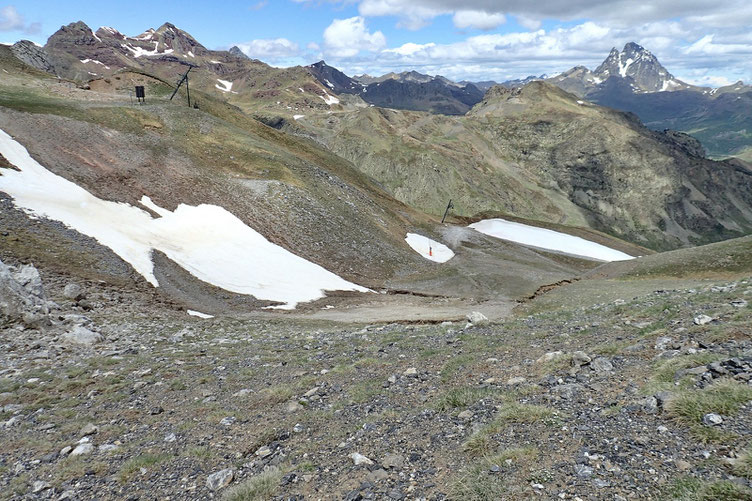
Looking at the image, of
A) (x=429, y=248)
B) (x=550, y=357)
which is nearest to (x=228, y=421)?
(x=550, y=357)

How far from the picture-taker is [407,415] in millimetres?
10164

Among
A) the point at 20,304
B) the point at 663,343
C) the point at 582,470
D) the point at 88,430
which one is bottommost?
the point at 88,430

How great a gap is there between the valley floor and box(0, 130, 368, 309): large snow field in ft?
51.9

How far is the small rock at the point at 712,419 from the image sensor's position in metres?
6.81

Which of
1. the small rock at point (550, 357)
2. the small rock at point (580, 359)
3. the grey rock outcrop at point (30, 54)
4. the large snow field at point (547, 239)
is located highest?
the grey rock outcrop at point (30, 54)

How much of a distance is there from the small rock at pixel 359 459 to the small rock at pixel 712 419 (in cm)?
608

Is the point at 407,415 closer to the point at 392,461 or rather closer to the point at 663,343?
the point at 392,461

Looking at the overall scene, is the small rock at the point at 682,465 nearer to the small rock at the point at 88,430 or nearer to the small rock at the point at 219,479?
the small rock at the point at 219,479

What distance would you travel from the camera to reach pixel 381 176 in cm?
17862

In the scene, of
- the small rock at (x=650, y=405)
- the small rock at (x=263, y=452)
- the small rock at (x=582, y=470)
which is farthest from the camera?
the small rock at (x=263, y=452)

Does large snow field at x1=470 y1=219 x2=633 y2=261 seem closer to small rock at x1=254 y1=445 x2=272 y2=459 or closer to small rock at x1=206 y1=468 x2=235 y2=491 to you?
small rock at x1=254 y1=445 x2=272 y2=459

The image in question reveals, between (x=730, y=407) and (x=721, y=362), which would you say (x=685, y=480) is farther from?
(x=721, y=362)

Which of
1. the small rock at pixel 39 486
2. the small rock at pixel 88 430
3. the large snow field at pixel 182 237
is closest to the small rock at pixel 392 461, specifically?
the small rock at pixel 39 486

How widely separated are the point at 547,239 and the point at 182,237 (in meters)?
80.8
